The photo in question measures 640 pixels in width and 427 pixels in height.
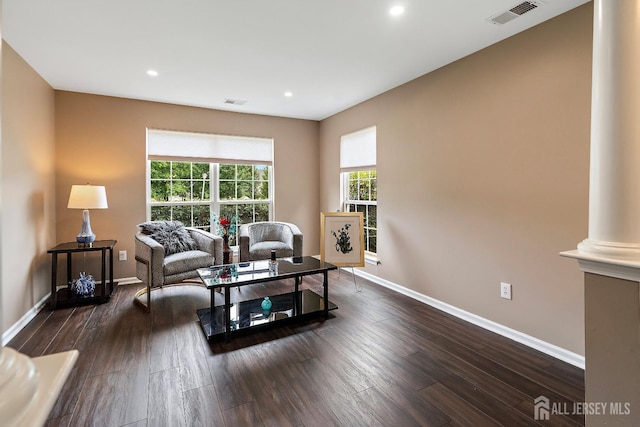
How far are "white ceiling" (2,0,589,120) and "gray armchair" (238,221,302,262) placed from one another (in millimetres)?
1869

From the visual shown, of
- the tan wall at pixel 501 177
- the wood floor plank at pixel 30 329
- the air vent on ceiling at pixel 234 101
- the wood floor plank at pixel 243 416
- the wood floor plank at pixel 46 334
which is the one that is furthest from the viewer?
the air vent on ceiling at pixel 234 101

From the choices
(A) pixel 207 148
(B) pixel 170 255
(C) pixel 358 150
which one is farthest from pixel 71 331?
(C) pixel 358 150

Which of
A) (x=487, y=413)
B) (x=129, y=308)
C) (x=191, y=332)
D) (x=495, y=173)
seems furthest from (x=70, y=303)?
(x=495, y=173)

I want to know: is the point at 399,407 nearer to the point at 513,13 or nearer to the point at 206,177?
the point at 513,13

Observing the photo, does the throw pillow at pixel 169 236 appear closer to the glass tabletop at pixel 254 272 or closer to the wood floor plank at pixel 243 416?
the glass tabletop at pixel 254 272

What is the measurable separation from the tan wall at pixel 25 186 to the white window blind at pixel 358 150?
3732 mm

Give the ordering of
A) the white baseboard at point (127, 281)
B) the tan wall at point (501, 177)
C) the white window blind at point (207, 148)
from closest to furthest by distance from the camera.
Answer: the tan wall at point (501, 177) < the white baseboard at point (127, 281) < the white window blind at point (207, 148)

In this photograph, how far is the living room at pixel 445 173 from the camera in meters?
2.54

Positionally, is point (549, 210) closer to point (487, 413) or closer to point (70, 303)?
point (487, 413)

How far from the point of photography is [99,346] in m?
2.74

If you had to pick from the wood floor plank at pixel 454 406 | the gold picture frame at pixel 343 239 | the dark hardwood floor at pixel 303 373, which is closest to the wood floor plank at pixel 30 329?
the dark hardwood floor at pixel 303 373

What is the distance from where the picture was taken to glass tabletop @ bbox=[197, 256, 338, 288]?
9.73 feet

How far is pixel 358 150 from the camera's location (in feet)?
16.0

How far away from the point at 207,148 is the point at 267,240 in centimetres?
162
